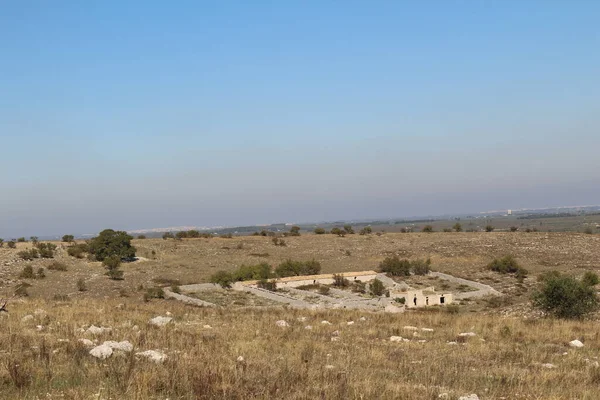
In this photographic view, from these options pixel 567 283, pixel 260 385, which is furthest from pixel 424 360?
pixel 567 283

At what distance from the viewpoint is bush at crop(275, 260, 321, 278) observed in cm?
4634

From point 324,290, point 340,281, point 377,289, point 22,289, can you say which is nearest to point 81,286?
point 22,289

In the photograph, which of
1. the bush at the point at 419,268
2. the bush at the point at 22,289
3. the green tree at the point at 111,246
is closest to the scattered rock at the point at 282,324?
the bush at the point at 22,289

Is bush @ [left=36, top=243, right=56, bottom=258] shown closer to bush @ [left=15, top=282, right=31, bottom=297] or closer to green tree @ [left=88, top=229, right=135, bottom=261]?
green tree @ [left=88, top=229, right=135, bottom=261]

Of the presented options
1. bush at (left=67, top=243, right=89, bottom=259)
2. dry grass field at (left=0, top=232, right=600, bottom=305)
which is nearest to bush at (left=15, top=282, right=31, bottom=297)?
dry grass field at (left=0, top=232, right=600, bottom=305)

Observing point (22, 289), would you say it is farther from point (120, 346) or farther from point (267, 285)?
point (120, 346)

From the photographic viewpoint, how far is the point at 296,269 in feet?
154

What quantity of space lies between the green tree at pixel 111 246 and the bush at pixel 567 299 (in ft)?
135

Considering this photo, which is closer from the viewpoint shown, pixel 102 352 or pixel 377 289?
pixel 102 352

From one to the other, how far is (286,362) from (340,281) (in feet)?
115

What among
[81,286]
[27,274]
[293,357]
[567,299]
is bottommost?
[81,286]

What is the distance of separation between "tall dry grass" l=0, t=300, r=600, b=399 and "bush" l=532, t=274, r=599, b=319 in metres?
8.56

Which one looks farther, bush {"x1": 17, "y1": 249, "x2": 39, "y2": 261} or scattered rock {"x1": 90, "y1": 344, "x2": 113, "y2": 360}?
bush {"x1": 17, "y1": 249, "x2": 39, "y2": 261}

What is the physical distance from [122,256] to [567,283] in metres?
42.8
